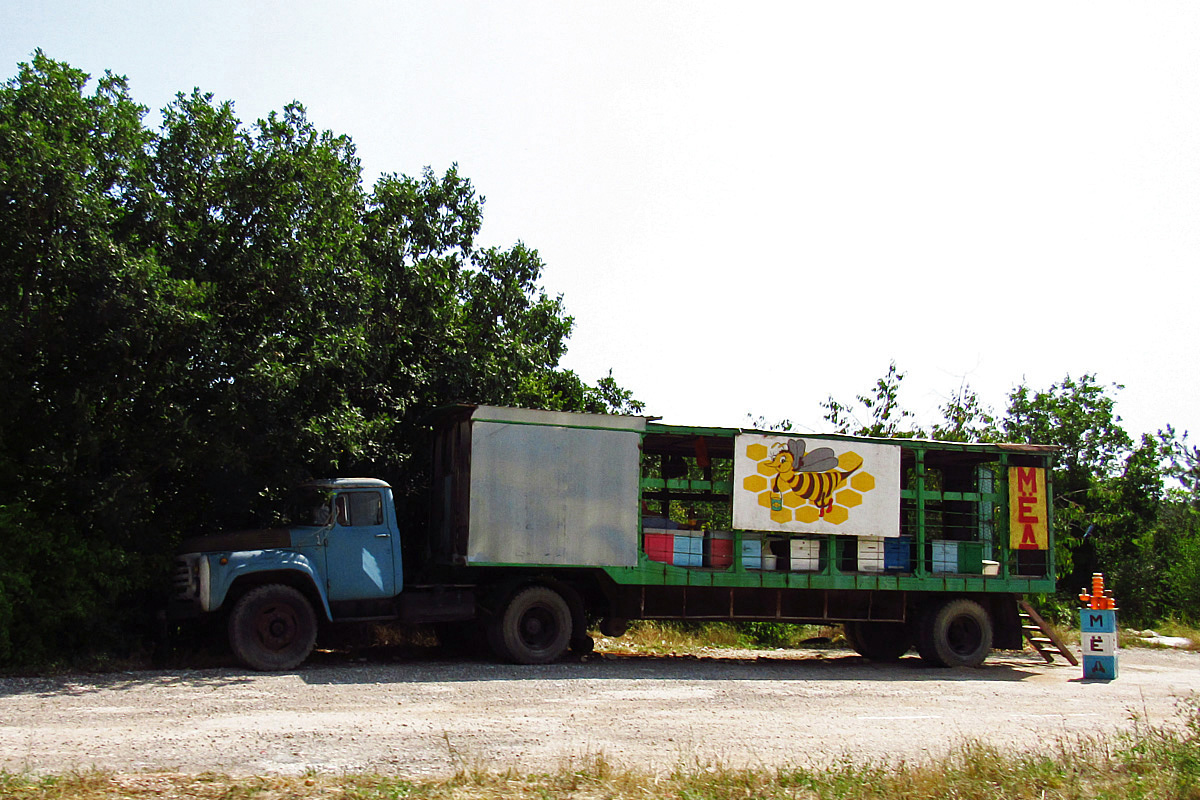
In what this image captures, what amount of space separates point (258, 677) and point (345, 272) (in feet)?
17.8

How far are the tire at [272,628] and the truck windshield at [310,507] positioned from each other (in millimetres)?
1092

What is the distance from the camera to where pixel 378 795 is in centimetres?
679

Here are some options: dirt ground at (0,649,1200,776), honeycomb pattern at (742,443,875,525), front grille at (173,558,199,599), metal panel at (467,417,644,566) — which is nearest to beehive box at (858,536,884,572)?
honeycomb pattern at (742,443,875,525)

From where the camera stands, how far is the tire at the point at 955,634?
15383 millimetres

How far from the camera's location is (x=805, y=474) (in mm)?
14961

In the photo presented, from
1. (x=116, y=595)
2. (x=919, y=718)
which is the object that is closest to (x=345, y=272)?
(x=116, y=595)

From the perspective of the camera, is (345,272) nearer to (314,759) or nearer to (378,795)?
(314,759)

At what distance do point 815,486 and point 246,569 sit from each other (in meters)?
7.60

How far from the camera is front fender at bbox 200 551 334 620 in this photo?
40.7 feet

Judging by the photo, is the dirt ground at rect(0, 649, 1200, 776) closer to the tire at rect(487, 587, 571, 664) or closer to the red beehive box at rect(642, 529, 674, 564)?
the tire at rect(487, 587, 571, 664)

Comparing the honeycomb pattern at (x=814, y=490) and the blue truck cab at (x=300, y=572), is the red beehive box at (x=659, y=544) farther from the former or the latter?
the blue truck cab at (x=300, y=572)

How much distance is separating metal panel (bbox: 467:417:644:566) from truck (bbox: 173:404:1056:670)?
2 centimetres

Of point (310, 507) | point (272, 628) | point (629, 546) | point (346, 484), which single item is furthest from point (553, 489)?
point (272, 628)

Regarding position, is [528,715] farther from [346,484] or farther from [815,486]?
[815,486]
